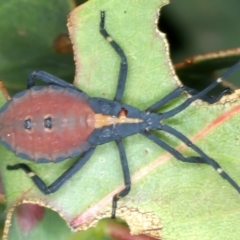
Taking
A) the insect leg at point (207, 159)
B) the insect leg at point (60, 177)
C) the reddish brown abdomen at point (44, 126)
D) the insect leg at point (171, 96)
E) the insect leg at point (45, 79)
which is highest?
the insect leg at point (45, 79)

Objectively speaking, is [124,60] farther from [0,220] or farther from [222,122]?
[0,220]

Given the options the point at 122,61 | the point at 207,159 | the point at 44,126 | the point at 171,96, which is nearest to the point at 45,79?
the point at 44,126

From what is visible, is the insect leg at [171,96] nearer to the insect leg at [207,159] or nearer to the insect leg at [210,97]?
the insect leg at [210,97]

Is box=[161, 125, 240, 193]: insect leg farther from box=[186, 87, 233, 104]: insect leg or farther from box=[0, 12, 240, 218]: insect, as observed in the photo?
box=[186, 87, 233, 104]: insect leg

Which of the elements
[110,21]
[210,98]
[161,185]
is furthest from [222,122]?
[110,21]

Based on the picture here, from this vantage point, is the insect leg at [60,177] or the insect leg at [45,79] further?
the insect leg at [45,79]

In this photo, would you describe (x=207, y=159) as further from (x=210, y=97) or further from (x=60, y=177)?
(x=60, y=177)

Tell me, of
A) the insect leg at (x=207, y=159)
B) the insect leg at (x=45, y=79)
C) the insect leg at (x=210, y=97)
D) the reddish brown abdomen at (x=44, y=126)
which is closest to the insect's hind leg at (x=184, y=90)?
the insect leg at (x=210, y=97)
